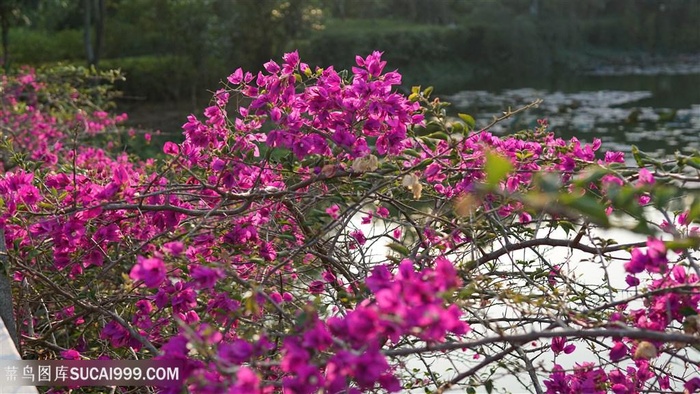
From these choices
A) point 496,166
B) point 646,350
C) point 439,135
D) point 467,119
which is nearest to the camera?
point 496,166

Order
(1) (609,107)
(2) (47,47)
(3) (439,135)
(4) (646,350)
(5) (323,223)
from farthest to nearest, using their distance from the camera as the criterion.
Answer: (2) (47,47) → (1) (609,107) → (5) (323,223) → (3) (439,135) → (4) (646,350)

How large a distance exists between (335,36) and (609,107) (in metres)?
8.26

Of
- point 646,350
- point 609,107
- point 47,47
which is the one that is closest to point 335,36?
point 47,47

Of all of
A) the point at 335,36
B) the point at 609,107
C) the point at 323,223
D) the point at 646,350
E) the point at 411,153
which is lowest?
the point at 609,107

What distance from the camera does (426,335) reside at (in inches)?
43.8

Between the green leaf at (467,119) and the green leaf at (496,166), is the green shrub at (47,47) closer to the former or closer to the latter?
the green leaf at (467,119)

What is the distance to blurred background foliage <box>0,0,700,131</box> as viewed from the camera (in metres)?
15.1

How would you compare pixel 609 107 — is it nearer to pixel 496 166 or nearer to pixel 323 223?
pixel 323 223

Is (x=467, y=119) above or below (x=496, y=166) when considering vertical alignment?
below

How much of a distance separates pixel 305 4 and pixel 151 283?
15.2 m

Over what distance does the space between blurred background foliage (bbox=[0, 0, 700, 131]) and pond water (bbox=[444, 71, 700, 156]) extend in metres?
1.92

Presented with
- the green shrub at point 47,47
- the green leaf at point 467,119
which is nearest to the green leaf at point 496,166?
the green leaf at point 467,119

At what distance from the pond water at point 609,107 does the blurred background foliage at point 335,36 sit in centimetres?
192

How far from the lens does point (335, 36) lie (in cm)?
1950
